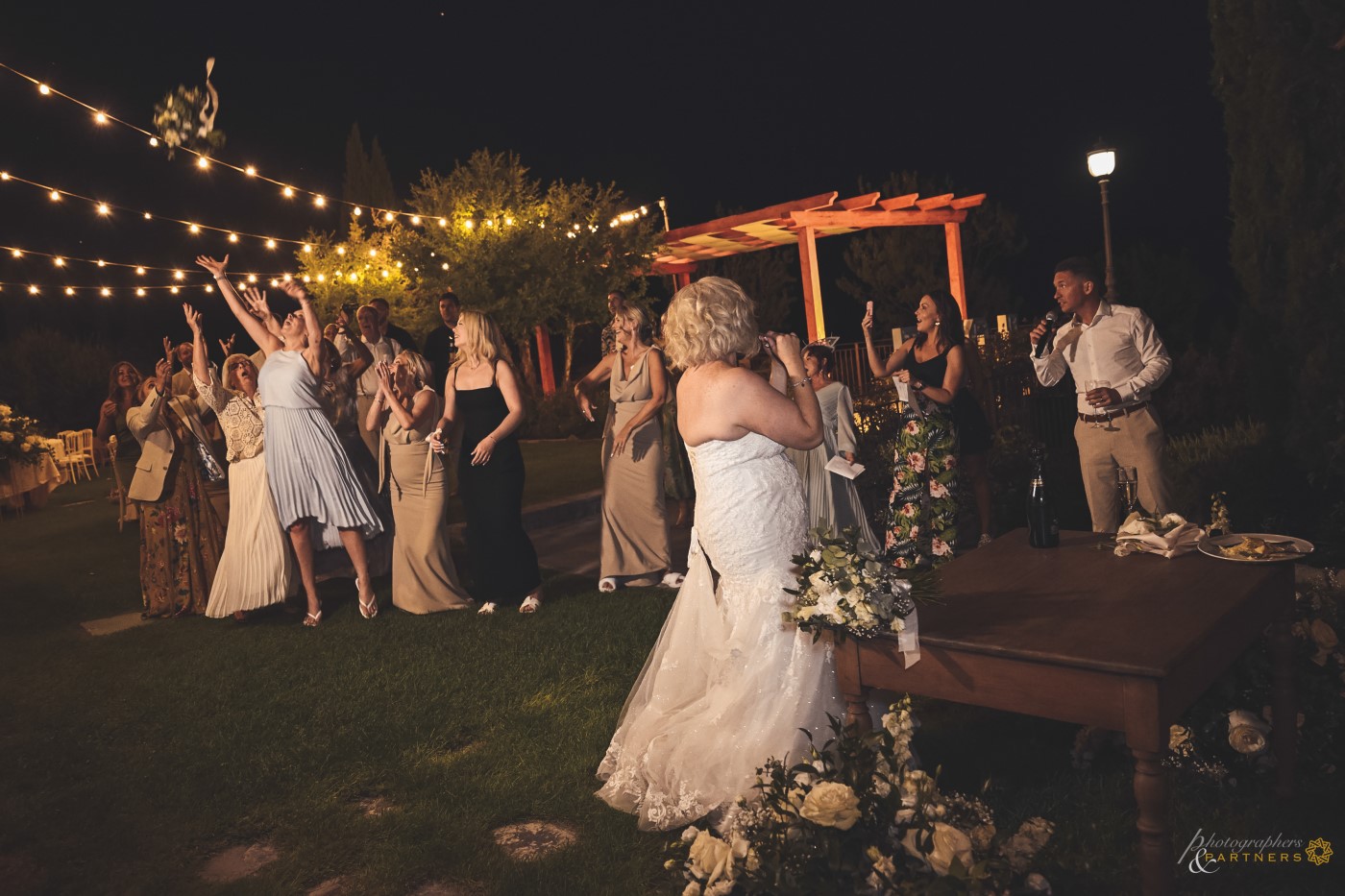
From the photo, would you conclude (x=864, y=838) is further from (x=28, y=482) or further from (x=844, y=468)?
(x=28, y=482)

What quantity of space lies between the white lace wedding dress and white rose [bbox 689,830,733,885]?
474mm

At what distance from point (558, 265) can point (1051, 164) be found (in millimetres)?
22601

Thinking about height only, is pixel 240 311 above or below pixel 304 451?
above

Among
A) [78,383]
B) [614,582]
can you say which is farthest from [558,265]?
[614,582]

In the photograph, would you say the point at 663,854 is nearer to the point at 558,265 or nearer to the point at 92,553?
the point at 92,553

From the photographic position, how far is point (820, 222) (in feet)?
60.5

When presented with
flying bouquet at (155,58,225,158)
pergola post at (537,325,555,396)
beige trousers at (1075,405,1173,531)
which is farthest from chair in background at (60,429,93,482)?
beige trousers at (1075,405,1173,531)

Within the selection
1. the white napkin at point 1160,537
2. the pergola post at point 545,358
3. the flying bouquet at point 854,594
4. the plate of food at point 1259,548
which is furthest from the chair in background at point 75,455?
the plate of food at point 1259,548

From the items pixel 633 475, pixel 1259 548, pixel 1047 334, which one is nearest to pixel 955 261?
pixel 633 475

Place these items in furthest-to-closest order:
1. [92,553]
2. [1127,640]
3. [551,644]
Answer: [92,553], [551,644], [1127,640]

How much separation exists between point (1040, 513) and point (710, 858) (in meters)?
1.76

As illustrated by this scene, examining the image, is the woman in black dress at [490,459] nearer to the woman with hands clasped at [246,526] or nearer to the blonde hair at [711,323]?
the woman with hands clasped at [246,526]

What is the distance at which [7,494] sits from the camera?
13.8m

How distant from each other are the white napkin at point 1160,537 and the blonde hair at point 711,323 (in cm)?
145
